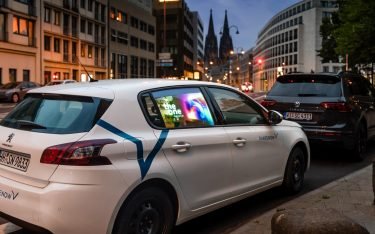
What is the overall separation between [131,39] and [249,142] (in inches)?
3025

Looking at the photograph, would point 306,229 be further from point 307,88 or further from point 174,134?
point 307,88

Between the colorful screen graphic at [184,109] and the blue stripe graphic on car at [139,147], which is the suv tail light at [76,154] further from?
the colorful screen graphic at [184,109]

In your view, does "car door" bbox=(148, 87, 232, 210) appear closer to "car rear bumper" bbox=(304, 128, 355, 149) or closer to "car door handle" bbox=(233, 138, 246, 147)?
"car door handle" bbox=(233, 138, 246, 147)

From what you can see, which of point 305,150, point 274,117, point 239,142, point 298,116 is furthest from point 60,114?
point 298,116

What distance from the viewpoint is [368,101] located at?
10.4m

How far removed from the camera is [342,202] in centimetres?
586

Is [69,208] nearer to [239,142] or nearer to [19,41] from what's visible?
[239,142]

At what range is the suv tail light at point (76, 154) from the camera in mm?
3863

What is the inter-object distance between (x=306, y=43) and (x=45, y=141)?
435 ft

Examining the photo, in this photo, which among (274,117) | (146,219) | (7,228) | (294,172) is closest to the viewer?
(146,219)

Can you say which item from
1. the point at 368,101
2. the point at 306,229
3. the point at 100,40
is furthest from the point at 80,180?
the point at 100,40

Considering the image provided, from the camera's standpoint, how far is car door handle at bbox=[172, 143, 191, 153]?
448cm

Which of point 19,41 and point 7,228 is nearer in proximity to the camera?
point 7,228

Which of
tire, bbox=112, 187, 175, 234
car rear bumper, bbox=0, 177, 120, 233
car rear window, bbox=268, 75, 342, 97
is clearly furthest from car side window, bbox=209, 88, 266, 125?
car rear window, bbox=268, 75, 342, 97
